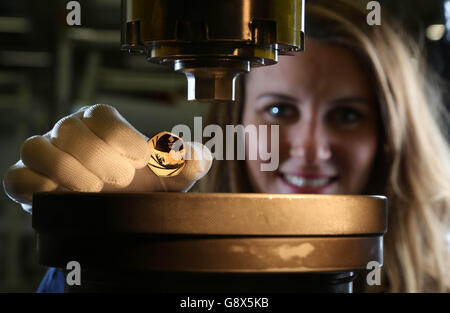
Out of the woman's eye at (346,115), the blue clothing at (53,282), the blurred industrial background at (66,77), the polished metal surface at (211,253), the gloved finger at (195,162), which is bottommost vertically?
the blue clothing at (53,282)

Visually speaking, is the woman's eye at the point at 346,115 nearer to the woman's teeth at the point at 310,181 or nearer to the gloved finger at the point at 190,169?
the woman's teeth at the point at 310,181

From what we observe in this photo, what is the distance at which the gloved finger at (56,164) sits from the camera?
53 centimetres

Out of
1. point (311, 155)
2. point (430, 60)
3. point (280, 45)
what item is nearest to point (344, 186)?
point (311, 155)

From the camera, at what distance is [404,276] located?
1251 mm

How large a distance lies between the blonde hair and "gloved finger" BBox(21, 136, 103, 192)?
2.49 feet

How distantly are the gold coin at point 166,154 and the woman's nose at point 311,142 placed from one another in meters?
0.59

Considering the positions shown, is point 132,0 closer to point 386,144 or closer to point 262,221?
point 262,221

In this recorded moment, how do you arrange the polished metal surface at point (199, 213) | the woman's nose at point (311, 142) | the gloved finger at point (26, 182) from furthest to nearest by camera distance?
the woman's nose at point (311, 142) → the gloved finger at point (26, 182) → the polished metal surface at point (199, 213)

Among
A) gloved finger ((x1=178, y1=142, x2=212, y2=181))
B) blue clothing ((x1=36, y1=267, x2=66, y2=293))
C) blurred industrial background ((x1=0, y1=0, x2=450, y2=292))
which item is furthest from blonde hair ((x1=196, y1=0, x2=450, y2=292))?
blurred industrial background ((x1=0, y1=0, x2=450, y2=292))

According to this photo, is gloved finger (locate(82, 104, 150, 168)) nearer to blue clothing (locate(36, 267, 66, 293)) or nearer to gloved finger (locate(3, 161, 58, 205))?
gloved finger (locate(3, 161, 58, 205))

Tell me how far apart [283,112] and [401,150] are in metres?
0.25

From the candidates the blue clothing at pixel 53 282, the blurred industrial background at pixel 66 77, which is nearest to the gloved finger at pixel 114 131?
the blue clothing at pixel 53 282

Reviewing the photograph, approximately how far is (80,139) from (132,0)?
0.12m

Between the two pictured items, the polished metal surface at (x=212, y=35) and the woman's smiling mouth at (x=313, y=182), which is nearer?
the polished metal surface at (x=212, y=35)
